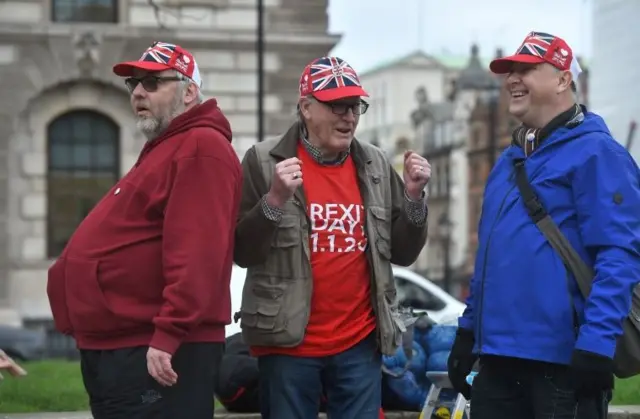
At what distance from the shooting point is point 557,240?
178 inches

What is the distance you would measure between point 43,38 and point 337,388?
62.2 feet

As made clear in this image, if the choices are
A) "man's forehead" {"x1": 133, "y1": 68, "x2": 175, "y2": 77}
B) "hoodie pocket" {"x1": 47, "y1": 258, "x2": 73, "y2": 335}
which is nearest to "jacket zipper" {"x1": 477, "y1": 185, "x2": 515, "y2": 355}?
"man's forehead" {"x1": 133, "y1": 68, "x2": 175, "y2": 77}

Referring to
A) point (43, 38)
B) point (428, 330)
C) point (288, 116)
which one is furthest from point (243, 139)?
point (428, 330)

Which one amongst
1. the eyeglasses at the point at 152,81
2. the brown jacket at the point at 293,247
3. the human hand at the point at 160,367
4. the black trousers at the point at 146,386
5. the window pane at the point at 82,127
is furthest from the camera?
the window pane at the point at 82,127

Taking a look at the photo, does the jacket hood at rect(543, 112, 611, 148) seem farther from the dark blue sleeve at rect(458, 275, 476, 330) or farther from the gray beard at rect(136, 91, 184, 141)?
the gray beard at rect(136, 91, 184, 141)

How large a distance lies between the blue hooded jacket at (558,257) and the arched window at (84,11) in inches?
779

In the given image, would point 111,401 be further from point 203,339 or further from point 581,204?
point 581,204

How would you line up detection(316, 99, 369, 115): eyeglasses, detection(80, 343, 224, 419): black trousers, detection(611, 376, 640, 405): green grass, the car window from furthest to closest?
the car window, detection(611, 376, 640, 405): green grass, detection(316, 99, 369, 115): eyeglasses, detection(80, 343, 224, 419): black trousers

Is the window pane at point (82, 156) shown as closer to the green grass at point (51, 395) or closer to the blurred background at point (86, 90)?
the blurred background at point (86, 90)

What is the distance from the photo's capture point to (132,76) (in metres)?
→ 4.85

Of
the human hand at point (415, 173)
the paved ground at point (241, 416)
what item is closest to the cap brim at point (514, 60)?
the human hand at point (415, 173)

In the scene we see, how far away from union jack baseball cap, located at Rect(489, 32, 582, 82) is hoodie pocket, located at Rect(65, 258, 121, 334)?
1.69 metres

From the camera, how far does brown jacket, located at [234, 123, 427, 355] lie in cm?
501

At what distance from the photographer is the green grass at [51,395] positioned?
7.66 m
